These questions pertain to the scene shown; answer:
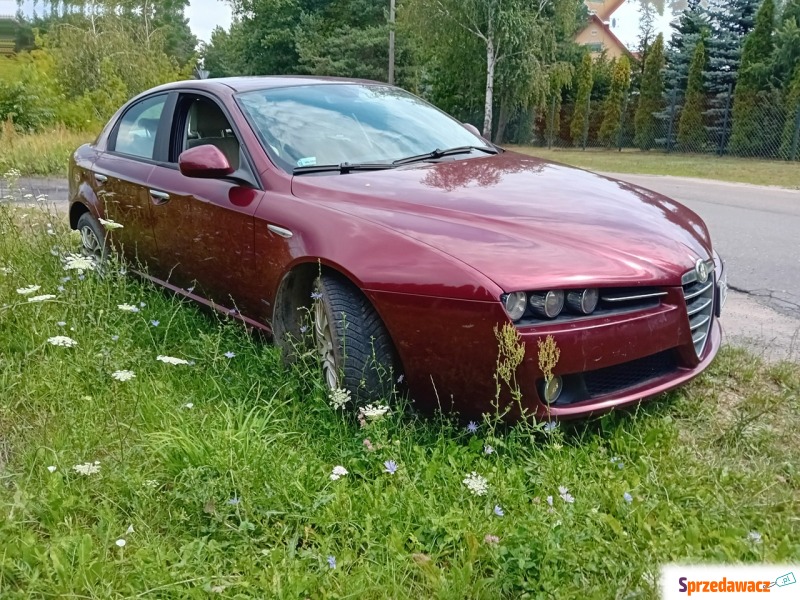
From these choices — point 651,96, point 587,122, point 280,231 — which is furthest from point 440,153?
point 587,122

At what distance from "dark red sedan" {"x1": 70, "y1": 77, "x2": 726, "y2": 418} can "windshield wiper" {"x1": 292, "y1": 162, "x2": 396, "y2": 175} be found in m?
0.01

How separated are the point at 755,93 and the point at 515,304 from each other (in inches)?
857

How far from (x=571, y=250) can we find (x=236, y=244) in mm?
1629

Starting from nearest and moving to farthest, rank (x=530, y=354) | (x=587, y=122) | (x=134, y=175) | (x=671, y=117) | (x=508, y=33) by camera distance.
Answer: (x=530, y=354) < (x=134, y=175) < (x=671, y=117) < (x=508, y=33) < (x=587, y=122)

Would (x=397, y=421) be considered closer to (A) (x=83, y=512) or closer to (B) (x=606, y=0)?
(A) (x=83, y=512)

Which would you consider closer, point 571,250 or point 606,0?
point 571,250

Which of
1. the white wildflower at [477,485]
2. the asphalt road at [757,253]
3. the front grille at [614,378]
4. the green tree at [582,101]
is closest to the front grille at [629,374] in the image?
the front grille at [614,378]

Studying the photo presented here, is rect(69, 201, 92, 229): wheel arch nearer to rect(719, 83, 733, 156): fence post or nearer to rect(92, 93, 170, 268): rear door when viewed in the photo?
rect(92, 93, 170, 268): rear door

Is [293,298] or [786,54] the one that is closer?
[293,298]

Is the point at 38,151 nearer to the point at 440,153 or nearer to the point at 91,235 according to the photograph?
the point at 91,235

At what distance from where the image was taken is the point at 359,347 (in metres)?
2.63

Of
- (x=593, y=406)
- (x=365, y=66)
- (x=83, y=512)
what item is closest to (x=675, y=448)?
(x=593, y=406)

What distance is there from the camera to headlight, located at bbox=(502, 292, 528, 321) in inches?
90.4

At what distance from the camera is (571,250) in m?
2.46
